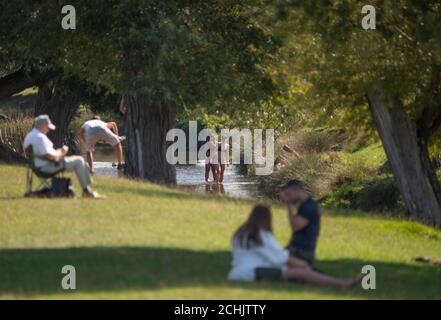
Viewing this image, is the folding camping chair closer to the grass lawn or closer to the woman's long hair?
the grass lawn

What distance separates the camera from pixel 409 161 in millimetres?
26328

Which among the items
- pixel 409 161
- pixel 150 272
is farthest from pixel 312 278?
pixel 409 161

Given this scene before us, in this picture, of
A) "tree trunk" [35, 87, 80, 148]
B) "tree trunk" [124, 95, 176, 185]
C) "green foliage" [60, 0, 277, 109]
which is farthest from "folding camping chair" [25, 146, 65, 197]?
"tree trunk" [35, 87, 80, 148]

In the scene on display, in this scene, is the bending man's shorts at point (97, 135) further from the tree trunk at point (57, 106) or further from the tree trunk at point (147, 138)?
the tree trunk at point (57, 106)

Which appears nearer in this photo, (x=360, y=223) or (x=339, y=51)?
(x=360, y=223)

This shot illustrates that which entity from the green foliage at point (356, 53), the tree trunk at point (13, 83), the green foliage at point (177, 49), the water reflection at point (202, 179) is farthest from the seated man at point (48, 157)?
the tree trunk at point (13, 83)

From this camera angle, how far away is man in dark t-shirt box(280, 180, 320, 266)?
51.4ft

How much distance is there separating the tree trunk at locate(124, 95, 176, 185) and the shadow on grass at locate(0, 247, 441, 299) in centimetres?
1447

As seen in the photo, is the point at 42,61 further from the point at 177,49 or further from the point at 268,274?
the point at 268,274

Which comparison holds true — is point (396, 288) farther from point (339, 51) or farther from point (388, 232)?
point (339, 51)

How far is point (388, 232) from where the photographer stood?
22688 mm

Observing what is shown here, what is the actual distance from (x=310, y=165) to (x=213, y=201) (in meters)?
18.3

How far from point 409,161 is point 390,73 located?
2.79 m

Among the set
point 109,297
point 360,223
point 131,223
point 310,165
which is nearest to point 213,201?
point 360,223
